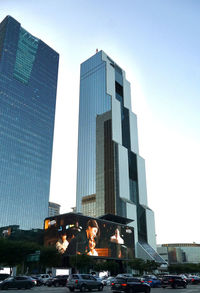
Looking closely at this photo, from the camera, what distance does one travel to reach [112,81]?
192m

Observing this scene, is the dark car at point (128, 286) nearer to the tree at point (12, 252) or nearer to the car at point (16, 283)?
the car at point (16, 283)

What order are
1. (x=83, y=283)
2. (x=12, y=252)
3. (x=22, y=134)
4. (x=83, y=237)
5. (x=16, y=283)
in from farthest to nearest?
1. (x=22, y=134)
2. (x=83, y=237)
3. (x=12, y=252)
4. (x=16, y=283)
5. (x=83, y=283)

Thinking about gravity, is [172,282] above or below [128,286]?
below

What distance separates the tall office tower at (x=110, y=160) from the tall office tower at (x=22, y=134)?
24540 millimetres

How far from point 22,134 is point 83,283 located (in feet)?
486

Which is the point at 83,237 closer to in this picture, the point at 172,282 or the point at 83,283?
the point at 172,282

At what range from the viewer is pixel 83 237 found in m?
98.6

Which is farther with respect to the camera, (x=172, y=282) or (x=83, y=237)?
(x=83, y=237)

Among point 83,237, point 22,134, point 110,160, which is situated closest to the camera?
point 83,237

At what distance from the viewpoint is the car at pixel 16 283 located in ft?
119

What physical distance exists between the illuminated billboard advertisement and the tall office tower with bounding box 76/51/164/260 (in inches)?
1385

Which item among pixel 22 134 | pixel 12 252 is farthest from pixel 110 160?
pixel 12 252

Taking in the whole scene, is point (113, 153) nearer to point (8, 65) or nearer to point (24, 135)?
point (24, 135)

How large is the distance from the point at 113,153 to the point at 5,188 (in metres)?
63.5
